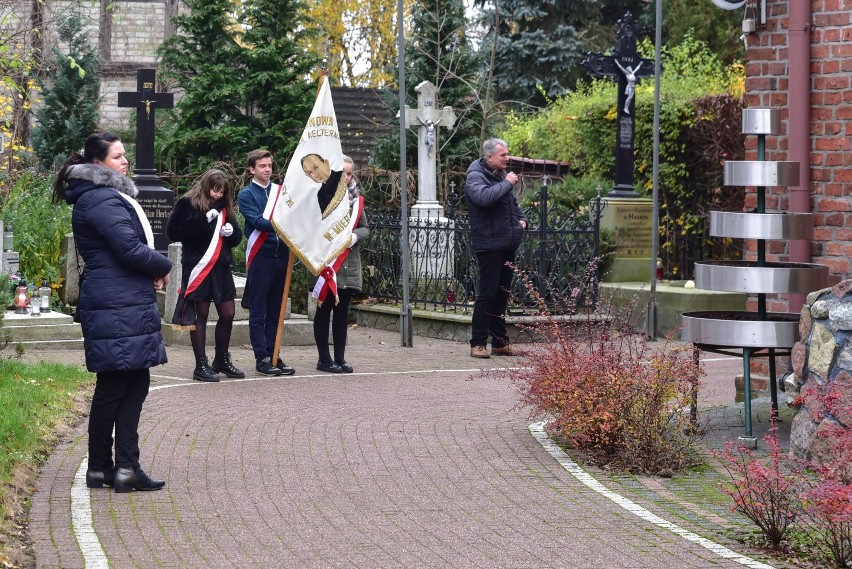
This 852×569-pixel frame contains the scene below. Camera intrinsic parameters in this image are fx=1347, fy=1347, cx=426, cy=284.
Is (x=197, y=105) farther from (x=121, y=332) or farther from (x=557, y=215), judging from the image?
(x=121, y=332)

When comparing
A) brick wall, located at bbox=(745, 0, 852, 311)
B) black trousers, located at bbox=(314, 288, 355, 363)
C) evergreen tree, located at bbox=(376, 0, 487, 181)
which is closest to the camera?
brick wall, located at bbox=(745, 0, 852, 311)

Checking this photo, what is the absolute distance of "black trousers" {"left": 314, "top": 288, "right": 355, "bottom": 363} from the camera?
1169 cm

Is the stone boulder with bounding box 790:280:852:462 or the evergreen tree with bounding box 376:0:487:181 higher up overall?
the evergreen tree with bounding box 376:0:487:181

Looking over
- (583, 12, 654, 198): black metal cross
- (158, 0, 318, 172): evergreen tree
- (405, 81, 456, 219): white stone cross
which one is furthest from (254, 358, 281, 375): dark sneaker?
(158, 0, 318, 172): evergreen tree

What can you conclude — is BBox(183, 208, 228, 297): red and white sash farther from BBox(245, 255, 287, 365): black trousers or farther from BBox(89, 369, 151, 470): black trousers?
BBox(89, 369, 151, 470): black trousers

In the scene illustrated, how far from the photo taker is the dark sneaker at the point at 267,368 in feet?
37.7

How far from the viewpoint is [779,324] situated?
27.1 ft

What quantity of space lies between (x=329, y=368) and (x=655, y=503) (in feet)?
17.2

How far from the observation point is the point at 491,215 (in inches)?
491

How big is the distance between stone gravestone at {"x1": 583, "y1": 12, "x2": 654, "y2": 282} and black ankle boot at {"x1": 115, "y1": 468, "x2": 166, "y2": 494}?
11.0 meters

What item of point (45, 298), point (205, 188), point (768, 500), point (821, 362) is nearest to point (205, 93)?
point (45, 298)

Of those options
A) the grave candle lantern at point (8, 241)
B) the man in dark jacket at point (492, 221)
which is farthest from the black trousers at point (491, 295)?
the grave candle lantern at point (8, 241)

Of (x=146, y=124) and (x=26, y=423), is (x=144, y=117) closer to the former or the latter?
(x=146, y=124)

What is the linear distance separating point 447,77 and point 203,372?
1292 centimetres
